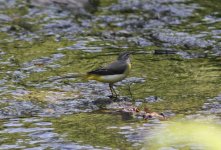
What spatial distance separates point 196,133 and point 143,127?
66 cm

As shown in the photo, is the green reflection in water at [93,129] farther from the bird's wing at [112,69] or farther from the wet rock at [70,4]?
the wet rock at [70,4]

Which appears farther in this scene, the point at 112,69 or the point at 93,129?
the point at 112,69

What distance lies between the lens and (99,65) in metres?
11.1

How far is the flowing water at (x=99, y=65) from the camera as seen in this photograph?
7.80 metres

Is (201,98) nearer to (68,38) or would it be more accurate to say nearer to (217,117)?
(217,117)

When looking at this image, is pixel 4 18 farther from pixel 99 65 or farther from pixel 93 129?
pixel 93 129

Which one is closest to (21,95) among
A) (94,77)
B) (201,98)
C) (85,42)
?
(94,77)

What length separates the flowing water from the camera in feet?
25.6

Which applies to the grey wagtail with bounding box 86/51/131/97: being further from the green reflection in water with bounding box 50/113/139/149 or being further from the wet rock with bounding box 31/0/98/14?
the wet rock with bounding box 31/0/98/14

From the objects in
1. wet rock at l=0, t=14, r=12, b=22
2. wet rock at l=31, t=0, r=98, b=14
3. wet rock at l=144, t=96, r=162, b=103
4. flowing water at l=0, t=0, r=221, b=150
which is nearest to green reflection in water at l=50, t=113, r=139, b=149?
flowing water at l=0, t=0, r=221, b=150

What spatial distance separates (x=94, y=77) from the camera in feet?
30.3

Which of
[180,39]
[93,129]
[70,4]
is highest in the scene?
[93,129]

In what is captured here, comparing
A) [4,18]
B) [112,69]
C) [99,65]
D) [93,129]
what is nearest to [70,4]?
[4,18]

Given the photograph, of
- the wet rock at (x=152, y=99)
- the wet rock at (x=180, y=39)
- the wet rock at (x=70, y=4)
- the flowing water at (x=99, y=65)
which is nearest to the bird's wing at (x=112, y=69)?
the flowing water at (x=99, y=65)
